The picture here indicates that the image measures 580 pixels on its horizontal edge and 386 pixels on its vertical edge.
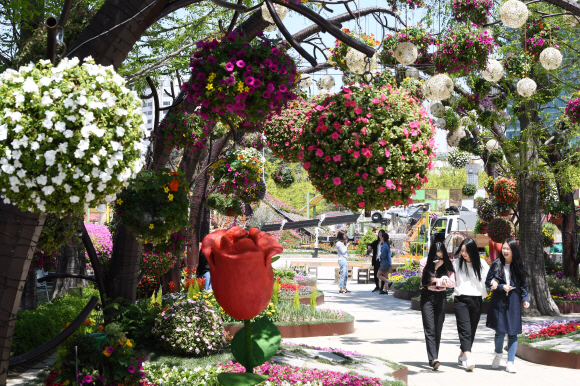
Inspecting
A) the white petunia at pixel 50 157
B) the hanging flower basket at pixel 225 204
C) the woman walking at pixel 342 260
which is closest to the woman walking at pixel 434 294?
the hanging flower basket at pixel 225 204

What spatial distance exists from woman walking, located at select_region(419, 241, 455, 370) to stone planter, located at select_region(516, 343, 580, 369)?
4.92 ft

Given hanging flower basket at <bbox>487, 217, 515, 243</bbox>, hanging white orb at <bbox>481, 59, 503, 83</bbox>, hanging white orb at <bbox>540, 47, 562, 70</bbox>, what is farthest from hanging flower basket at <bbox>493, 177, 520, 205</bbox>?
hanging white orb at <bbox>540, 47, 562, 70</bbox>

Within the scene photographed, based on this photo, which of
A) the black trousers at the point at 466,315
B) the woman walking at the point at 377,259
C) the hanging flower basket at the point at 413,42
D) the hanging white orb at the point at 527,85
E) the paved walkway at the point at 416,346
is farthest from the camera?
the woman walking at the point at 377,259

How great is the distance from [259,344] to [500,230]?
40.5 feet

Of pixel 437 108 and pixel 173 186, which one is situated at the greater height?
pixel 437 108

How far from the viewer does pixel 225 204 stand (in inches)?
477

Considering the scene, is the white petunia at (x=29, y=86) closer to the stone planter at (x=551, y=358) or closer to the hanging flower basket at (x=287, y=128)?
the hanging flower basket at (x=287, y=128)

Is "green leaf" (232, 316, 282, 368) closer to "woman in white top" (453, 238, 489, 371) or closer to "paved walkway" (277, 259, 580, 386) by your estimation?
"paved walkway" (277, 259, 580, 386)

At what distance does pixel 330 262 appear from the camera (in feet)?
86.7

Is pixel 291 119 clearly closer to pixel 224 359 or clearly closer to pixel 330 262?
pixel 224 359

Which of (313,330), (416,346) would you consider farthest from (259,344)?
(313,330)

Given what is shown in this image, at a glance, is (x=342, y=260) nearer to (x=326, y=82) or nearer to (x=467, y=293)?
(x=326, y=82)

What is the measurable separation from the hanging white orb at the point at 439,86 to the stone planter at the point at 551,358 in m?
3.83

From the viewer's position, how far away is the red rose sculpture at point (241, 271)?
2.52 meters
